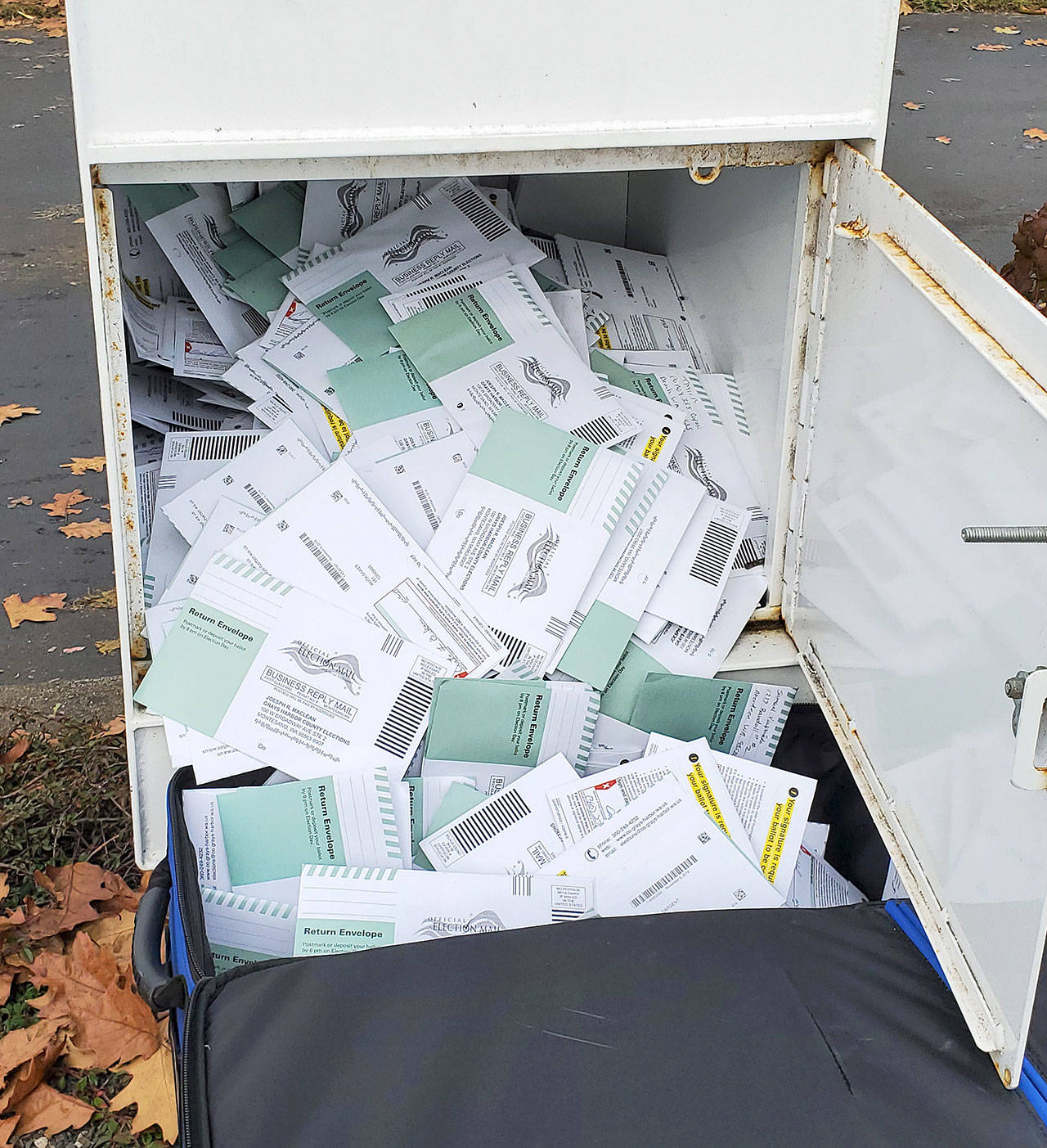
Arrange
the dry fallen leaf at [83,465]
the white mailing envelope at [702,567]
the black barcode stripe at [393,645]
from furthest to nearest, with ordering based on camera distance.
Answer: the dry fallen leaf at [83,465]
the white mailing envelope at [702,567]
the black barcode stripe at [393,645]

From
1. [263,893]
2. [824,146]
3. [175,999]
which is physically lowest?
[263,893]

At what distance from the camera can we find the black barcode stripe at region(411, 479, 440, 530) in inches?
77.4

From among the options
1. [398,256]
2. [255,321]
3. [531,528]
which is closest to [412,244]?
[398,256]

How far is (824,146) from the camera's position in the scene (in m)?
1.58

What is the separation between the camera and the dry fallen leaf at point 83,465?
3211 mm

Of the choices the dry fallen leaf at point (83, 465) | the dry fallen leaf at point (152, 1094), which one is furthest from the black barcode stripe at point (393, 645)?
the dry fallen leaf at point (83, 465)

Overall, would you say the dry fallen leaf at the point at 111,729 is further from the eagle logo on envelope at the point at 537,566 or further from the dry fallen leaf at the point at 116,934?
the eagle logo on envelope at the point at 537,566

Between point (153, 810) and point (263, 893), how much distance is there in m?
0.24

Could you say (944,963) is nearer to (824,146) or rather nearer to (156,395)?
(824,146)

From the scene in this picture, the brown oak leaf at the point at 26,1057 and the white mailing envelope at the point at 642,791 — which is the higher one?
the white mailing envelope at the point at 642,791

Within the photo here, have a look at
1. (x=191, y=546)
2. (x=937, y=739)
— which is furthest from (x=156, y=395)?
(x=937, y=739)

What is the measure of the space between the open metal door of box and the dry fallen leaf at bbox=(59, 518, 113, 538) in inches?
77.4

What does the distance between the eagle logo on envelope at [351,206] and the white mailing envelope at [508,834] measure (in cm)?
120

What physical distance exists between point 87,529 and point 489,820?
68.0 inches
